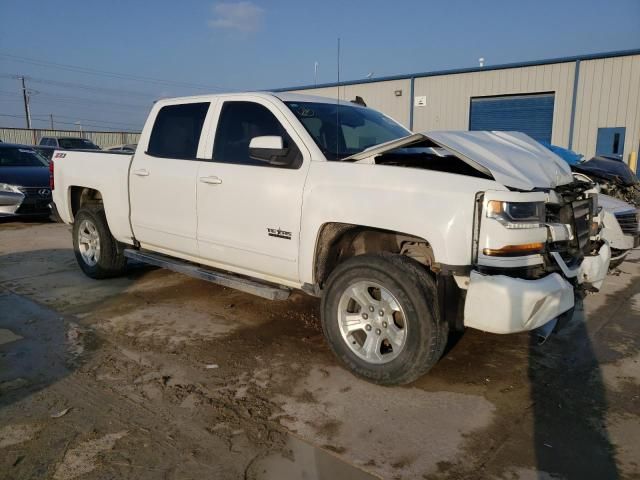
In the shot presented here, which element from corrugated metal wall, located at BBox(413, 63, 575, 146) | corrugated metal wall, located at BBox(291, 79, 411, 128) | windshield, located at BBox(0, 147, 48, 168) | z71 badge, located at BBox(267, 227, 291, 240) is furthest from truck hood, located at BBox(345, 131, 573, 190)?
corrugated metal wall, located at BBox(291, 79, 411, 128)

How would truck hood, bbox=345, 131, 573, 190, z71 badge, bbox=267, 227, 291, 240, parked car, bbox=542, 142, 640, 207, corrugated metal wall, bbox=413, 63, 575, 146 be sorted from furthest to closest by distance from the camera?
1. corrugated metal wall, bbox=413, 63, 575, 146
2. parked car, bbox=542, 142, 640, 207
3. z71 badge, bbox=267, 227, 291, 240
4. truck hood, bbox=345, 131, 573, 190

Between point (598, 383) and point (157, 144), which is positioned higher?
point (157, 144)

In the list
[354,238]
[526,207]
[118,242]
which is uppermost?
[526,207]

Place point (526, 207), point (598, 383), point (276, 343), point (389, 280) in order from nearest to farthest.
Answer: point (526, 207) < point (389, 280) < point (598, 383) < point (276, 343)

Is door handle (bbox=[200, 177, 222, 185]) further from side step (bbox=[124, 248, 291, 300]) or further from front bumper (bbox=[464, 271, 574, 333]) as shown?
front bumper (bbox=[464, 271, 574, 333])

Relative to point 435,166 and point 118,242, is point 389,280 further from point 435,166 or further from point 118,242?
point 118,242

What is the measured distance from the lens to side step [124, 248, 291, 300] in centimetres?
400

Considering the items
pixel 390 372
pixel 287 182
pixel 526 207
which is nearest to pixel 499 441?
pixel 390 372

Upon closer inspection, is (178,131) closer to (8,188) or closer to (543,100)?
(8,188)

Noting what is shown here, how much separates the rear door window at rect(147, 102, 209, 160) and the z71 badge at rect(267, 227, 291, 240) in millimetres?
1236

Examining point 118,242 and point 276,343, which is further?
point 118,242

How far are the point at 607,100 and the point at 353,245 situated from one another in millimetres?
15336

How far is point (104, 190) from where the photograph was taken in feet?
18.1

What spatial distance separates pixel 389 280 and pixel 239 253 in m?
1.49
